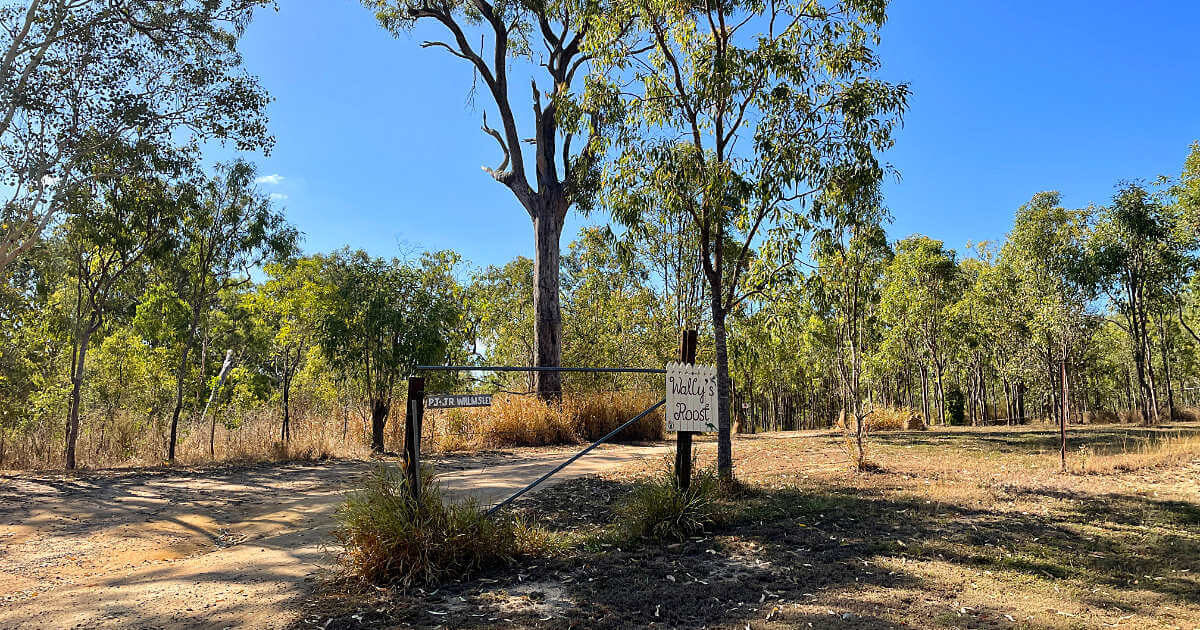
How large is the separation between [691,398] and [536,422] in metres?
8.54

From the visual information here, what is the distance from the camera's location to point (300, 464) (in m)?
10.6

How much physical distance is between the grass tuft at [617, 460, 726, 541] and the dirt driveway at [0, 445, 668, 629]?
2115 millimetres

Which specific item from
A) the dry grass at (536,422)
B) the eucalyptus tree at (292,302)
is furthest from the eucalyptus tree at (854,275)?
the eucalyptus tree at (292,302)

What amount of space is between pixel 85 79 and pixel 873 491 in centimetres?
1281

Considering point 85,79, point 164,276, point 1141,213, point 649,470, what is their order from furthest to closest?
point 1141,213, point 164,276, point 85,79, point 649,470

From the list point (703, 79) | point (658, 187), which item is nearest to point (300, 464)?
point (658, 187)

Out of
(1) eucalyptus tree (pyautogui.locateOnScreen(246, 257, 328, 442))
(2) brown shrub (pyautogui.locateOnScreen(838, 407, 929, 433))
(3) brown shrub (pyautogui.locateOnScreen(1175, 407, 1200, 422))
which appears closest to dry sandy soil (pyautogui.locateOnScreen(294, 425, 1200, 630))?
(1) eucalyptus tree (pyautogui.locateOnScreen(246, 257, 328, 442))

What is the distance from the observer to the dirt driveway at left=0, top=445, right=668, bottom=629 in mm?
4164

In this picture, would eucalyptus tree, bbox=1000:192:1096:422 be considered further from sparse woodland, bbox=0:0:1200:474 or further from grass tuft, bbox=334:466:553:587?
grass tuft, bbox=334:466:553:587

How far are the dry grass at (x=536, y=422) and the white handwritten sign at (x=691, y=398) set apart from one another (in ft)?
23.9

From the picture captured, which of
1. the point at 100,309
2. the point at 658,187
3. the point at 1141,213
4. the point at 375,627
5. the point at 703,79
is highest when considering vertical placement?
the point at 1141,213

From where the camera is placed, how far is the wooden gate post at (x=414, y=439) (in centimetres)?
473

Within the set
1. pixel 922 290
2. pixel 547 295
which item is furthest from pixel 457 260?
pixel 922 290

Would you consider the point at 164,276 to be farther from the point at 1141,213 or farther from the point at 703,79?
the point at 1141,213
